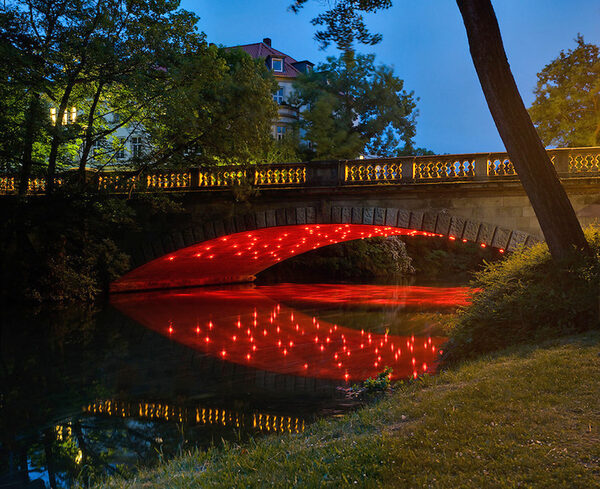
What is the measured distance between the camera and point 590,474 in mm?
3096

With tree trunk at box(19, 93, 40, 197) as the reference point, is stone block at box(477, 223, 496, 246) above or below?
below

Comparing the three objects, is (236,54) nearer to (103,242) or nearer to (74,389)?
(103,242)

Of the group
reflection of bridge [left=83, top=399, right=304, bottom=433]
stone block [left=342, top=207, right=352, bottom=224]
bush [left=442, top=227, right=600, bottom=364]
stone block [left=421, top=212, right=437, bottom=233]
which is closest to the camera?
reflection of bridge [left=83, top=399, right=304, bottom=433]

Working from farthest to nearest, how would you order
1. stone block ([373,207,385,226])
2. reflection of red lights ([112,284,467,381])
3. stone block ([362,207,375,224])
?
stone block ([362,207,375,224]), stone block ([373,207,385,226]), reflection of red lights ([112,284,467,381])

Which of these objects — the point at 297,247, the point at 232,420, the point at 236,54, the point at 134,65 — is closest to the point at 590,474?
the point at 232,420

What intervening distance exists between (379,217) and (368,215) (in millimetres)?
379

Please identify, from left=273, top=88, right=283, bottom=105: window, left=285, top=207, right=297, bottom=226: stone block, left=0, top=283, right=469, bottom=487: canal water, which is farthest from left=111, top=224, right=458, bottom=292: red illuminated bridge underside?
left=273, top=88, right=283, bottom=105: window

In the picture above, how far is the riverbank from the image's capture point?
3.22 metres

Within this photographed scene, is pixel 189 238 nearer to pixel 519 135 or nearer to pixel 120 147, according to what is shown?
pixel 120 147

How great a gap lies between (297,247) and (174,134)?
9.72 m

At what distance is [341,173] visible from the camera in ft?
59.4

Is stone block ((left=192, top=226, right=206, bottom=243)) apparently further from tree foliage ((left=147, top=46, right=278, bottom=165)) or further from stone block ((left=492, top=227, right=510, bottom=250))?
stone block ((left=492, top=227, right=510, bottom=250))

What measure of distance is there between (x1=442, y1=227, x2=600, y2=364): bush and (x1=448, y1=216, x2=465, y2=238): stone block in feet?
26.7

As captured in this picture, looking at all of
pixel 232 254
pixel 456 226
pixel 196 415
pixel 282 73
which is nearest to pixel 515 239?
pixel 456 226
